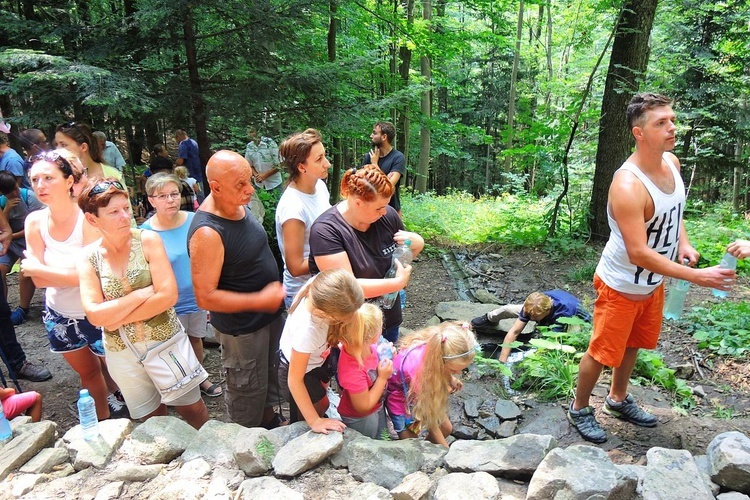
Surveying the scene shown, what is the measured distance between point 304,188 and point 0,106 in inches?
282

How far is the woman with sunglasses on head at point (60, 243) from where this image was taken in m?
2.77

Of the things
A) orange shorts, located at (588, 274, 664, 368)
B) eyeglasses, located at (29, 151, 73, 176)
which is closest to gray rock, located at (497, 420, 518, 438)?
→ orange shorts, located at (588, 274, 664, 368)

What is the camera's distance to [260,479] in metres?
1.99

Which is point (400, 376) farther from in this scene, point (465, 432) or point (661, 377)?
point (661, 377)

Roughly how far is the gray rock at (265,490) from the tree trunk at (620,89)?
19.9 feet

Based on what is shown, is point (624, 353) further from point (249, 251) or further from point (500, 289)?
point (500, 289)

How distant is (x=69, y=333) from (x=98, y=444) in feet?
3.27

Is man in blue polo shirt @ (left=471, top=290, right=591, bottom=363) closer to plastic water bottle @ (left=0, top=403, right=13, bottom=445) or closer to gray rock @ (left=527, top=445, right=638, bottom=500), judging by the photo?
gray rock @ (left=527, top=445, right=638, bottom=500)

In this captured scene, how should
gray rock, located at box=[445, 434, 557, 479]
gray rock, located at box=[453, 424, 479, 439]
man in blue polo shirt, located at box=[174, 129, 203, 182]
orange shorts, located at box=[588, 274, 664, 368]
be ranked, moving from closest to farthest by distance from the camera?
gray rock, located at box=[445, 434, 557, 479] → orange shorts, located at box=[588, 274, 664, 368] → gray rock, located at box=[453, 424, 479, 439] → man in blue polo shirt, located at box=[174, 129, 203, 182]

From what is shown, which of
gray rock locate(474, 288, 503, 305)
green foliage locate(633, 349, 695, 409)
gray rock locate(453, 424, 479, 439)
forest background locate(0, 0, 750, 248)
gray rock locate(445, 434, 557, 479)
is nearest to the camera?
gray rock locate(445, 434, 557, 479)

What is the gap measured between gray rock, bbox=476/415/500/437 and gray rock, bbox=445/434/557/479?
1.33 metres

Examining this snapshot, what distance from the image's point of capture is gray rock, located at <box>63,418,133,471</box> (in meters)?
2.15

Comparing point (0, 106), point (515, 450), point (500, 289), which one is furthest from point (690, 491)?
point (0, 106)

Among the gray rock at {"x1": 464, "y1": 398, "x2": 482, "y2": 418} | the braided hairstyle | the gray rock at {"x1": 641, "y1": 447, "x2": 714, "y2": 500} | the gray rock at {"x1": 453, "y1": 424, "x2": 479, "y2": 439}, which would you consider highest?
the braided hairstyle
